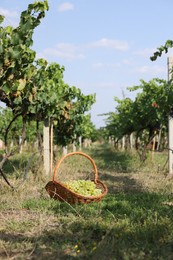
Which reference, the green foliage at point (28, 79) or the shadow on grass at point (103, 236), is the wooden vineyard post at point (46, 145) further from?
the shadow on grass at point (103, 236)

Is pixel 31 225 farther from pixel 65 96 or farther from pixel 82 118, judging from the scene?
pixel 82 118

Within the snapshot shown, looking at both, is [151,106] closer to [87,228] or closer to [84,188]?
[84,188]

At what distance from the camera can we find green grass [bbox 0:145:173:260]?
3975mm

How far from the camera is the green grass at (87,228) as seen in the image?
3.97m

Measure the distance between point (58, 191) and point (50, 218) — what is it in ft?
4.01

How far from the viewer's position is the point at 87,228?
15.8 feet

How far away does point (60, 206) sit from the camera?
→ 244 inches

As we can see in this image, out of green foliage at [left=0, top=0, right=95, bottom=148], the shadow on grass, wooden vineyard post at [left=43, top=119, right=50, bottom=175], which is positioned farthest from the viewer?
wooden vineyard post at [left=43, top=119, right=50, bottom=175]

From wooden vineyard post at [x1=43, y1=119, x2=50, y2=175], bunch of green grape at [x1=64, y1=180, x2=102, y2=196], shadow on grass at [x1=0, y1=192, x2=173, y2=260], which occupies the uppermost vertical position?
wooden vineyard post at [x1=43, y1=119, x2=50, y2=175]

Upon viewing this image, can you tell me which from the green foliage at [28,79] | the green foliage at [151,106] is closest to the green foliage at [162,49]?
the green foliage at [28,79]

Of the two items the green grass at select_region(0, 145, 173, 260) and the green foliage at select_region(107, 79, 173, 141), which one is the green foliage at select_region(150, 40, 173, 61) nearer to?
the green grass at select_region(0, 145, 173, 260)

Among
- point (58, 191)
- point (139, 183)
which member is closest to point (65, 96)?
point (139, 183)

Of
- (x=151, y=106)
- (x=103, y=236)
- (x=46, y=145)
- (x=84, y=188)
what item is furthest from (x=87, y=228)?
(x=151, y=106)

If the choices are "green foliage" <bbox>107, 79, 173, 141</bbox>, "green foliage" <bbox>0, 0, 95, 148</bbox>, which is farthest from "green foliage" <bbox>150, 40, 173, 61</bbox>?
"green foliage" <bbox>107, 79, 173, 141</bbox>
